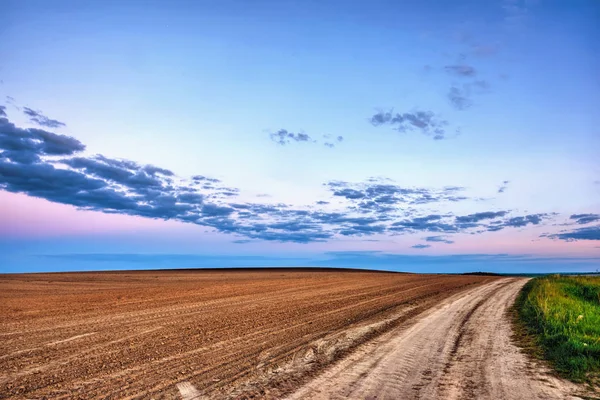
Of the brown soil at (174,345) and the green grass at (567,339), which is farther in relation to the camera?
the green grass at (567,339)

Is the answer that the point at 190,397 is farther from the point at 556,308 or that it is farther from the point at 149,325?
Result: the point at 556,308

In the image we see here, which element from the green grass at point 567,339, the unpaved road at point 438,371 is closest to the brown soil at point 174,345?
the unpaved road at point 438,371

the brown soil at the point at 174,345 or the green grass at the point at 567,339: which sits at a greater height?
the green grass at the point at 567,339

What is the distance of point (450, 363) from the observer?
30.0 ft

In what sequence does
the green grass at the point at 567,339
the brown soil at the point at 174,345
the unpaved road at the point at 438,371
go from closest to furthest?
1. the unpaved road at the point at 438,371
2. the brown soil at the point at 174,345
3. the green grass at the point at 567,339

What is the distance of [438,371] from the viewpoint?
8.48 meters

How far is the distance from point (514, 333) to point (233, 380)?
920 cm

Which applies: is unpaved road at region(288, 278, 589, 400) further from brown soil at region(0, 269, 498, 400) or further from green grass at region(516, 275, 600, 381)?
brown soil at region(0, 269, 498, 400)

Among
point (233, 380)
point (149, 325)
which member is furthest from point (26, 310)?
point (233, 380)

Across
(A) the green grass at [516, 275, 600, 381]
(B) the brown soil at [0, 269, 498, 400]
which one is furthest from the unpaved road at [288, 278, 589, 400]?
(B) the brown soil at [0, 269, 498, 400]

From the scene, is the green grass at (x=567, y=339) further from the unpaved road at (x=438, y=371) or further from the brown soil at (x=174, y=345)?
the brown soil at (x=174, y=345)

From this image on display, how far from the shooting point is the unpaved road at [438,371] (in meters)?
7.09

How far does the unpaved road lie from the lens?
709 cm

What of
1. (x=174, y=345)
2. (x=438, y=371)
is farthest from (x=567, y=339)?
(x=174, y=345)
